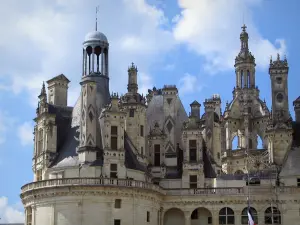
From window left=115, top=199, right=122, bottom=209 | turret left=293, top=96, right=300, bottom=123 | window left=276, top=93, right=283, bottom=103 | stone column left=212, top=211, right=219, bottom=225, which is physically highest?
window left=276, top=93, right=283, bottom=103

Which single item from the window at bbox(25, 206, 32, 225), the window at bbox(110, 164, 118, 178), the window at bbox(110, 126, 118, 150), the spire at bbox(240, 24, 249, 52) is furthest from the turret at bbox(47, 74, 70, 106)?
the spire at bbox(240, 24, 249, 52)

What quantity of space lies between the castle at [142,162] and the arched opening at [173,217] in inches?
3.8

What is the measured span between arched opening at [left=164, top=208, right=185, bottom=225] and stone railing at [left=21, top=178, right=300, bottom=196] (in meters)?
1.98

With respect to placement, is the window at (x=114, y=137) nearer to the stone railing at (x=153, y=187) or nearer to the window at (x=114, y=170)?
the window at (x=114, y=170)

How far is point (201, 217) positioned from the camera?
6981 centimetres

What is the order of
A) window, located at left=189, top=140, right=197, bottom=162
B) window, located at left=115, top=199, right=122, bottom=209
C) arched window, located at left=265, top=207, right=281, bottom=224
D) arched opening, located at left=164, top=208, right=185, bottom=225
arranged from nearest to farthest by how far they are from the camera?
window, located at left=115, top=199, right=122, bottom=209, arched window, located at left=265, top=207, right=281, bottom=224, arched opening, located at left=164, top=208, right=185, bottom=225, window, located at left=189, top=140, right=197, bottom=162

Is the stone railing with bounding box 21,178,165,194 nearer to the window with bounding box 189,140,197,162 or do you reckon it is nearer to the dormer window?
the dormer window

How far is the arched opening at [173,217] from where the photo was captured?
230ft

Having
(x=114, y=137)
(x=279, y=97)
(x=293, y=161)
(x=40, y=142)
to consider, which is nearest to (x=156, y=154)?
(x=114, y=137)

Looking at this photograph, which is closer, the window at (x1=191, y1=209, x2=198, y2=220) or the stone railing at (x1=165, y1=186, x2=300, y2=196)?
the stone railing at (x1=165, y1=186, x2=300, y2=196)

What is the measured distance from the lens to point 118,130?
219ft

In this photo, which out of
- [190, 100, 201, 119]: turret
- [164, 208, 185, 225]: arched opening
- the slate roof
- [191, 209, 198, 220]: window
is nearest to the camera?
the slate roof

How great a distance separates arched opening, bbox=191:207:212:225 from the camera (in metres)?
69.6

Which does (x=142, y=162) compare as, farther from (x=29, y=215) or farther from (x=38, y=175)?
(x=29, y=215)
